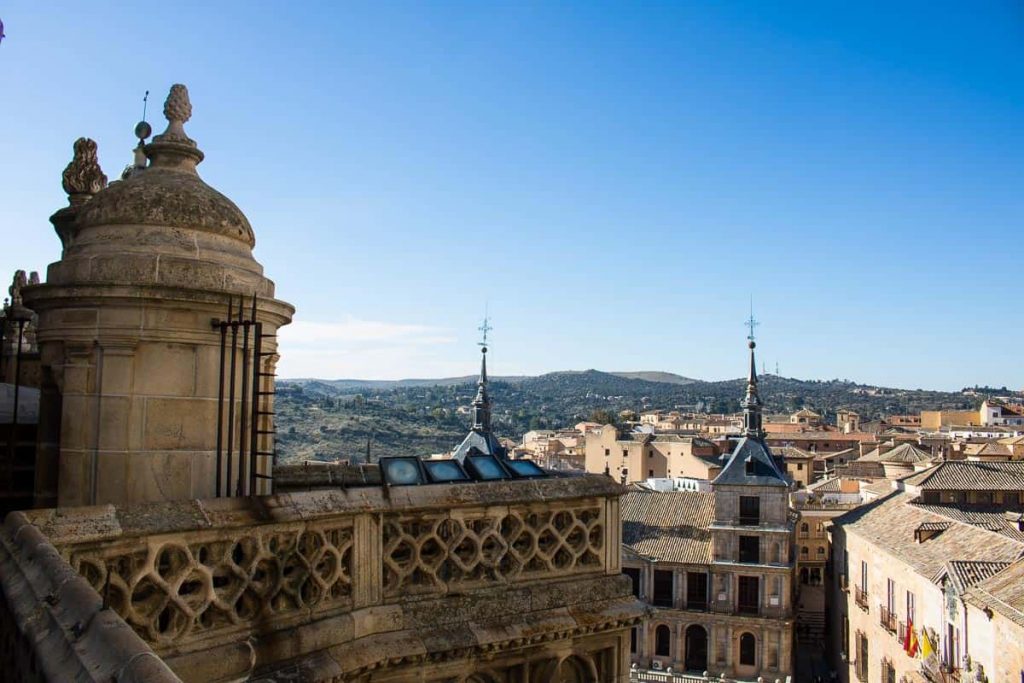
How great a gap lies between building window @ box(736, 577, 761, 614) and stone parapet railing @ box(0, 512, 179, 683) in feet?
135

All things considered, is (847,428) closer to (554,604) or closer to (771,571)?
(771,571)

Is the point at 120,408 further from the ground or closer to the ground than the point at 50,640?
further from the ground

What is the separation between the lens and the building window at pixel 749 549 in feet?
137

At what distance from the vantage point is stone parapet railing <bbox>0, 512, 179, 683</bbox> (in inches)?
103

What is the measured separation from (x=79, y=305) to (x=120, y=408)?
2.37ft

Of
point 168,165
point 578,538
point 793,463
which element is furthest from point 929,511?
point 793,463

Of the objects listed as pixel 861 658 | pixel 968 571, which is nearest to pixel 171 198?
pixel 968 571

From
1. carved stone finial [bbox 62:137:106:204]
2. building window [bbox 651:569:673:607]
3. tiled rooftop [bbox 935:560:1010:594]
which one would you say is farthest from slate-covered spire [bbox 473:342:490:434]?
carved stone finial [bbox 62:137:106:204]

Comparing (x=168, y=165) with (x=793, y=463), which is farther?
(x=793, y=463)

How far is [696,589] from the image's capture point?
42.2 m

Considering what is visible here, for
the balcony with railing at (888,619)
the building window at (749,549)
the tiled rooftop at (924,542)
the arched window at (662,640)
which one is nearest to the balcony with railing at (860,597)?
the balcony with railing at (888,619)

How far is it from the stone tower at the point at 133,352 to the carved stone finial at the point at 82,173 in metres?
3.80

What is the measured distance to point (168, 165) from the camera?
640cm

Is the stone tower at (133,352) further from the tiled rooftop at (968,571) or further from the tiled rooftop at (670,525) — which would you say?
the tiled rooftop at (670,525)
